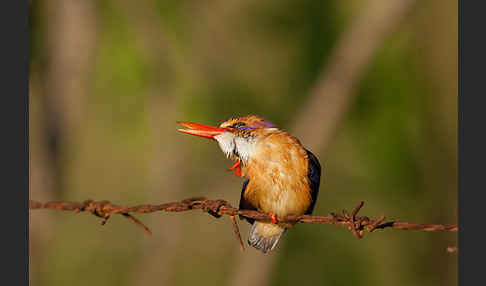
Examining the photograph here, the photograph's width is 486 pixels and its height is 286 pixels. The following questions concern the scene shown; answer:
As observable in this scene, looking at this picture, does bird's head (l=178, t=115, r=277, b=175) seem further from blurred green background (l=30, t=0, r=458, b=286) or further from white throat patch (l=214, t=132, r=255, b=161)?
blurred green background (l=30, t=0, r=458, b=286)

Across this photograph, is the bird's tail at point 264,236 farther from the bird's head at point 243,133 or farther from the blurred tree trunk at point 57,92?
the blurred tree trunk at point 57,92

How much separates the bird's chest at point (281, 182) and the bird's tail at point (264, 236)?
0.64 feet

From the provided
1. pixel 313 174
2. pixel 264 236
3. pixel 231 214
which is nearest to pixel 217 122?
pixel 264 236

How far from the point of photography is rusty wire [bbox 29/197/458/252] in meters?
1.00

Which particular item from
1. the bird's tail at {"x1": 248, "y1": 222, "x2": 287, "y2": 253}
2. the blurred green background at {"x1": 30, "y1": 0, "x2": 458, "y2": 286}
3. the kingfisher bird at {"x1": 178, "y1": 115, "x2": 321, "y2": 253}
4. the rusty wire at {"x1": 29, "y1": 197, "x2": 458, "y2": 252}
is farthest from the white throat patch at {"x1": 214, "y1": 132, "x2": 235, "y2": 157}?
the blurred green background at {"x1": 30, "y1": 0, "x2": 458, "y2": 286}

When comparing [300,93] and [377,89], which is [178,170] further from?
[377,89]

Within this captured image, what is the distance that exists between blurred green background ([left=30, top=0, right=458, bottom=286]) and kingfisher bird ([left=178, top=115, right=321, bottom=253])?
223 centimetres

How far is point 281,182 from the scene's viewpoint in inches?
55.2

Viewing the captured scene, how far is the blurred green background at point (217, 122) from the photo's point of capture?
Result: 4.00 m

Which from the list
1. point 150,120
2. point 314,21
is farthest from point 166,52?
point 314,21

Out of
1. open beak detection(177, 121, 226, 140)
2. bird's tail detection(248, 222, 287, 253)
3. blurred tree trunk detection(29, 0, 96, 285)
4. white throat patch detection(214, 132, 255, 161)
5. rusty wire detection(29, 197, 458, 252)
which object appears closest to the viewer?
rusty wire detection(29, 197, 458, 252)

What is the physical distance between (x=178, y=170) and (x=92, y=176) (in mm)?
841

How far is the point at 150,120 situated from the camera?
4906 millimetres

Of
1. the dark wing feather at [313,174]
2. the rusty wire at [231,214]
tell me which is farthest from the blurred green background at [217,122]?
the rusty wire at [231,214]
